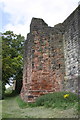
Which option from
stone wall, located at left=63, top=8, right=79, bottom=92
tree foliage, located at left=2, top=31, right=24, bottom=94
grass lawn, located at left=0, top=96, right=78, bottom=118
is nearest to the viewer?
grass lawn, located at left=0, top=96, right=78, bottom=118

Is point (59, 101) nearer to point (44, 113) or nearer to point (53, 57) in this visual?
point (44, 113)

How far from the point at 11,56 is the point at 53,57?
10.7m

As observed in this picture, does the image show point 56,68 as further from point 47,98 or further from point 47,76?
point 47,98

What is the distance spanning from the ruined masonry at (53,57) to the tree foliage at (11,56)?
7.01 metres

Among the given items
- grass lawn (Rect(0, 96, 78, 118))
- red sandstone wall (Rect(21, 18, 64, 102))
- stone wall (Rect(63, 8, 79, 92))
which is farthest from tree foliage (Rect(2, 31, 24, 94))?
grass lawn (Rect(0, 96, 78, 118))

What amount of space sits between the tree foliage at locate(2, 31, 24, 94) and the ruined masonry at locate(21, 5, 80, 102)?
23.0 ft

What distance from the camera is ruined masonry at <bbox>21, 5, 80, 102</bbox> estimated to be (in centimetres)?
896

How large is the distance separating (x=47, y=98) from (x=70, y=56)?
3158mm

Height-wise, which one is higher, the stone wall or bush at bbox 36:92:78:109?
the stone wall

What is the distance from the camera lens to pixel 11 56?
19719mm

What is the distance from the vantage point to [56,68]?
998 centimetres

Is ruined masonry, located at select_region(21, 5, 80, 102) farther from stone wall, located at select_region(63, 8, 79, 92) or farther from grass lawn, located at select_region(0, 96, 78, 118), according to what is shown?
grass lawn, located at select_region(0, 96, 78, 118)

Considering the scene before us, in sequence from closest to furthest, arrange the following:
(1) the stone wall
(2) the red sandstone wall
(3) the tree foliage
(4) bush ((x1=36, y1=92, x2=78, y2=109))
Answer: (4) bush ((x1=36, y1=92, x2=78, y2=109))
(1) the stone wall
(2) the red sandstone wall
(3) the tree foliage

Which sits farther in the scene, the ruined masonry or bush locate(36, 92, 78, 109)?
the ruined masonry
